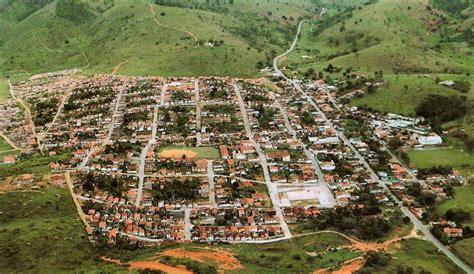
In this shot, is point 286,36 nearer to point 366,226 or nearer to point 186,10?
point 186,10

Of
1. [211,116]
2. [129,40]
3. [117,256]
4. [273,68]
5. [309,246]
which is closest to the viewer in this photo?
[117,256]

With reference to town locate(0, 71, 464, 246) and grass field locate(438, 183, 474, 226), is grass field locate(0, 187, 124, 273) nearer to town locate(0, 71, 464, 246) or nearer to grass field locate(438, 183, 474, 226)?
town locate(0, 71, 464, 246)

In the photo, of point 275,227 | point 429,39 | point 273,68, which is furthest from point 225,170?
point 429,39

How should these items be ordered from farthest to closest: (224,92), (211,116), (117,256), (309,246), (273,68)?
(273,68), (224,92), (211,116), (309,246), (117,256)

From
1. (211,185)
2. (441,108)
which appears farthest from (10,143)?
(441,108)

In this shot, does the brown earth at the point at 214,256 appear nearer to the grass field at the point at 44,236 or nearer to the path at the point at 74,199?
the grass field at the point at 44,236

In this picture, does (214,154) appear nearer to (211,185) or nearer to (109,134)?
(211,185)
